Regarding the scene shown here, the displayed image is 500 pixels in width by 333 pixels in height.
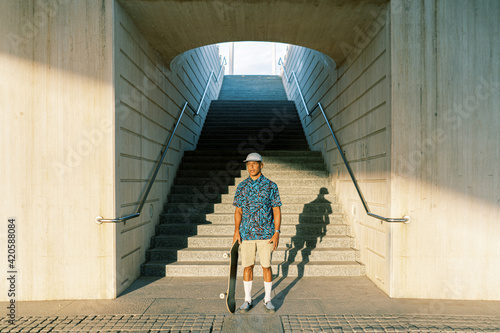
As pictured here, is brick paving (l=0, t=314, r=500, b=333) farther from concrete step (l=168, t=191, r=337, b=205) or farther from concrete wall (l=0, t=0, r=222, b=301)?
concrete step (l=168, t=191, r=337, b=205)

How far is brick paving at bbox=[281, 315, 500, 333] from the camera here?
10.1 ft

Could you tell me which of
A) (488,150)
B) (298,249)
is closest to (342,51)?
(488,150)

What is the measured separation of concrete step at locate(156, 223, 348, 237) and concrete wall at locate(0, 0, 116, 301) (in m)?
1.63

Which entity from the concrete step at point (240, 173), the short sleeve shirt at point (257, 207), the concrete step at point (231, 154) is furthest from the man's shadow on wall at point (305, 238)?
the concrete step at point (231, 154)

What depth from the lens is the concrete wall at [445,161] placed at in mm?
3898

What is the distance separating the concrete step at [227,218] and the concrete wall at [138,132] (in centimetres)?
28

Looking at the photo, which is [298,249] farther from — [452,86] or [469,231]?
[452,86]

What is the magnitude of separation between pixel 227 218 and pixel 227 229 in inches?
9.2

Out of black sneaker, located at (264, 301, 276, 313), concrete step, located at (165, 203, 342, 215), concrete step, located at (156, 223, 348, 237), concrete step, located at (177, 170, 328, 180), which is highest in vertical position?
concrete step, located at (177, 170, 328, 180)

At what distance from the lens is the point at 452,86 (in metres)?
3.95

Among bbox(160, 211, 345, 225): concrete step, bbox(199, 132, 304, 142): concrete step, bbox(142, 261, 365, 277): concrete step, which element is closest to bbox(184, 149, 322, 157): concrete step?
bbox(199, 132, 304, 142): concrete step

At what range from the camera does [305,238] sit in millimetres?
5215

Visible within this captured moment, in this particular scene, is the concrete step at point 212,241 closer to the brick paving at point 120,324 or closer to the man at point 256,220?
the man at point 256,220

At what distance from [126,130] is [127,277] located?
177 centimetres
